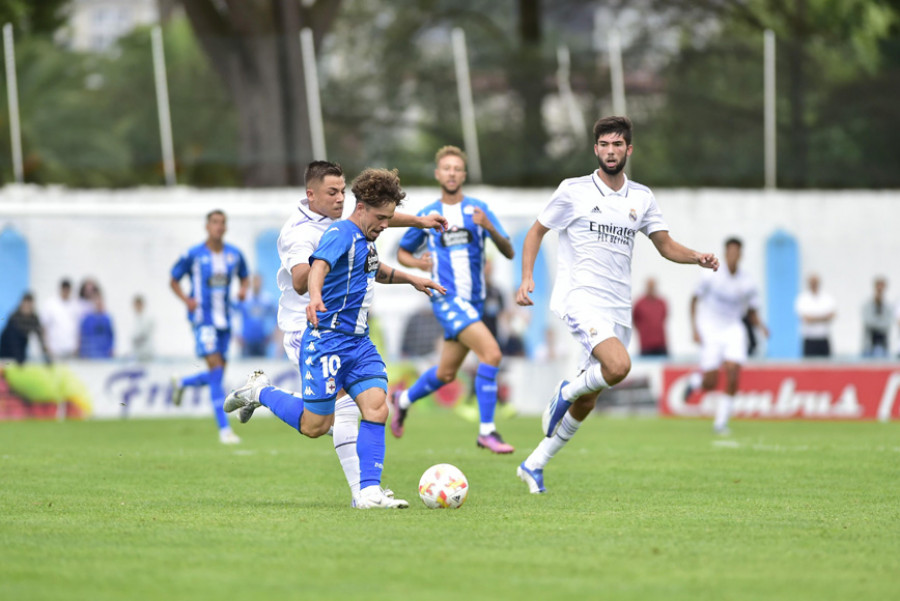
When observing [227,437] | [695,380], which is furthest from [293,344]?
[695,380]

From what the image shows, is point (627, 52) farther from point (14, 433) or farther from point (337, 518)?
point (337, 518)

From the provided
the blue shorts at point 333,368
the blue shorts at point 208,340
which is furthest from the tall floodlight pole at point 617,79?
the blue shorts at point 333,368

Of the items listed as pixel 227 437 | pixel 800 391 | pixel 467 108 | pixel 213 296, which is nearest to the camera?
pixel 227 437

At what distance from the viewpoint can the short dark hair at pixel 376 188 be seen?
8273 millimetres

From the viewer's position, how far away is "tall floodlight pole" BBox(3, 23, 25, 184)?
22391 millimetres

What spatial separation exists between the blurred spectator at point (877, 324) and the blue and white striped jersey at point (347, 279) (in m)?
15.7

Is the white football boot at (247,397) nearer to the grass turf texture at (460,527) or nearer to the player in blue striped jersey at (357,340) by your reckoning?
the grass turf texture at (460,527)

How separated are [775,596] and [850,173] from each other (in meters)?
19.5

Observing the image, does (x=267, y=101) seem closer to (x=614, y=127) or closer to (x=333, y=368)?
(x=614, y=127)

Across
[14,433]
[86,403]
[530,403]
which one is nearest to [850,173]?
[530,403]

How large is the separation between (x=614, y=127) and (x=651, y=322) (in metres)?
12.4

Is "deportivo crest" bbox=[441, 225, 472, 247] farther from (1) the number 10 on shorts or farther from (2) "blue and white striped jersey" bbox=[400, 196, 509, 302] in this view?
(1) the number 10 on shorts

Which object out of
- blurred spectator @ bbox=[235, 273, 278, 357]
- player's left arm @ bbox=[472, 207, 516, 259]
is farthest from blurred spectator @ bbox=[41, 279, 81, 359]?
player's left arm @ bbox=[472, 207, 516, 259]

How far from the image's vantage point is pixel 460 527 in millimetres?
7656
